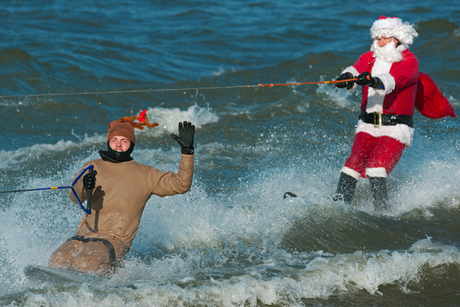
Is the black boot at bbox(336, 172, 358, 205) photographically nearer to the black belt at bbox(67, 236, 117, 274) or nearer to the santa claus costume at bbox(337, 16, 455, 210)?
the santa claus costume at bbox(337, 16, 455, 210)

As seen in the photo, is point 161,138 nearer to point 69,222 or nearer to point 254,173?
point 254,173

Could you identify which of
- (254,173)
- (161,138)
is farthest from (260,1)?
(254,173)

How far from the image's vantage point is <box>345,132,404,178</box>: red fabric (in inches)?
201

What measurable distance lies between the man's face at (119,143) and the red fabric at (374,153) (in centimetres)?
230

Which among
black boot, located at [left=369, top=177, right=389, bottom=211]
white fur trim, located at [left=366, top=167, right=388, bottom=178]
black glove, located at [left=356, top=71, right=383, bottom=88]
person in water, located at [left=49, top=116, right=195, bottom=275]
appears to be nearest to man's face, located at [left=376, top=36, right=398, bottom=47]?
black glove, located at [left=356, top=71, right=383, bottom=88]

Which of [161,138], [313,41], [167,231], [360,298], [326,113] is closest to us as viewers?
[360,298]

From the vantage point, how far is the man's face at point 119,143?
13.6ft

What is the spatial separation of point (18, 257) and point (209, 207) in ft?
6.48

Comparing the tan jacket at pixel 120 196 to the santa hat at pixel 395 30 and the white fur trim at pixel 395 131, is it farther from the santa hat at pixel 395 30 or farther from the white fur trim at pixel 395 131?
the santa hat at pixel 395 30

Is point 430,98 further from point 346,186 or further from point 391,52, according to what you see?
point 346,186

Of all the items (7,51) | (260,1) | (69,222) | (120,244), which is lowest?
(69,222)

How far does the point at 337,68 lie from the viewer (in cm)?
1215

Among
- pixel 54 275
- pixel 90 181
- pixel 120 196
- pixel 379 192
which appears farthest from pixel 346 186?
pixel 54 275

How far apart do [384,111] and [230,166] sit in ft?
8.38
